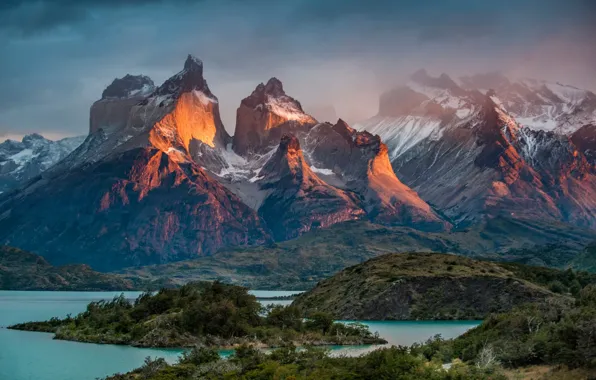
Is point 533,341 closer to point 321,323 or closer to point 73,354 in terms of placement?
point 73,354

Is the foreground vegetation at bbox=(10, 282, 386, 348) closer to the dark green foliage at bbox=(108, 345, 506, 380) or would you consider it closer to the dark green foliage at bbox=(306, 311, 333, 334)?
the dark green foliage at bbox=(306, 311, 333, 334)

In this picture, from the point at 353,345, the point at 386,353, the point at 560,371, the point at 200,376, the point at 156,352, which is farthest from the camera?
the point at 353,345

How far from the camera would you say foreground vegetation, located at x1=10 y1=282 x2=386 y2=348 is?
459 feet

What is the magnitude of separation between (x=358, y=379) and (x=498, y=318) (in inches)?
1587

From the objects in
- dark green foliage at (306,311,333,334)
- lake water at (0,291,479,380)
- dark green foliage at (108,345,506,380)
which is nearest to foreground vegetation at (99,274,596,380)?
dark green foliage at (108,345,506,380)

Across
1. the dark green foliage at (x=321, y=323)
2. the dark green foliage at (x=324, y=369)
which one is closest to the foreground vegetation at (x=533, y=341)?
the dark green foliage at (x=324, y=369)

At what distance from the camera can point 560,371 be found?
78.9 meters

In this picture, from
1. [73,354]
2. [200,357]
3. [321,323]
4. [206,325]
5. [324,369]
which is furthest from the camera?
[321,323]

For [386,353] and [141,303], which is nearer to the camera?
[386,353]

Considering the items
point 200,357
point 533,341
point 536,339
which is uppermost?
point 536,339

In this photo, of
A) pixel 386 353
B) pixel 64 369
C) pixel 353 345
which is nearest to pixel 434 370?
pixel 386 353

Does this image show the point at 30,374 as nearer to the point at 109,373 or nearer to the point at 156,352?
the point at 109,373

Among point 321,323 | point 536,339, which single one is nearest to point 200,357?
point 536,339

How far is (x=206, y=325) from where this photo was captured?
143000 millimetres
